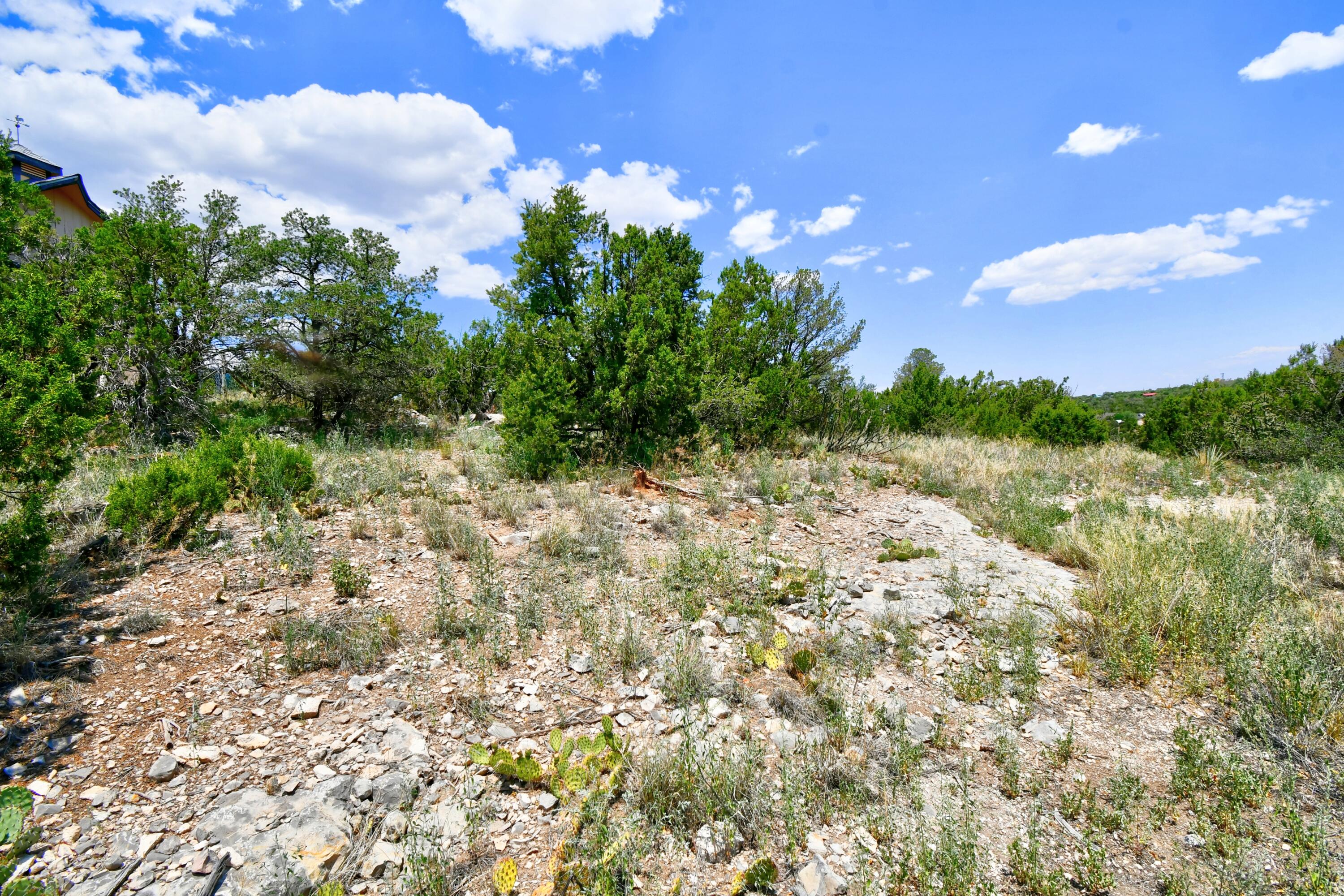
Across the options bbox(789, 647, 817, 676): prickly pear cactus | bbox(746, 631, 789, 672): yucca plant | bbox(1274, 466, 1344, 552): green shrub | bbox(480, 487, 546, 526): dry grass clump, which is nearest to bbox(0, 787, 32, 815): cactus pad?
bbox(746, 631, 789, 672): yucca plant

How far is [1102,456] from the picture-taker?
12.2 metres

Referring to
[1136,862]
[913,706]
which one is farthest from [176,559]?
[1136,862]

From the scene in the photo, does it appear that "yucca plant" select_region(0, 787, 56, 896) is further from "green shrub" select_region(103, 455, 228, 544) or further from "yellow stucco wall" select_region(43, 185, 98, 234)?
"yellow stucco wall" select_region(43, 185, 98, 234)

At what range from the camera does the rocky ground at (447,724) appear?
7.75 ft

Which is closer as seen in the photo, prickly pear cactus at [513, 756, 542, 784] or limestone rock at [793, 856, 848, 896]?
limestone rock at [793, 856, 848, 896]

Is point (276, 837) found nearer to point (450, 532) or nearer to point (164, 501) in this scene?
point (450, 532)

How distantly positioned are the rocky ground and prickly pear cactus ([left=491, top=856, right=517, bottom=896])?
8cm

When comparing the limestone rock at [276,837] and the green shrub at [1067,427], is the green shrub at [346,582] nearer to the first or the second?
the limestone rock at [276,837]

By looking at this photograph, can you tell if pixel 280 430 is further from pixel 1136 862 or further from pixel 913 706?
pixel 1136 862

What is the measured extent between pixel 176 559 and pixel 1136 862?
7173 mm

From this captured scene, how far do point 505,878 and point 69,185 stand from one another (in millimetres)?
27993

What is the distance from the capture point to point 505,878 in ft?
7.37

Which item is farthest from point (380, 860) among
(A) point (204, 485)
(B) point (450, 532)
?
(A) point (204, 485)

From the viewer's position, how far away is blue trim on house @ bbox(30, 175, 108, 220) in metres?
16.7
